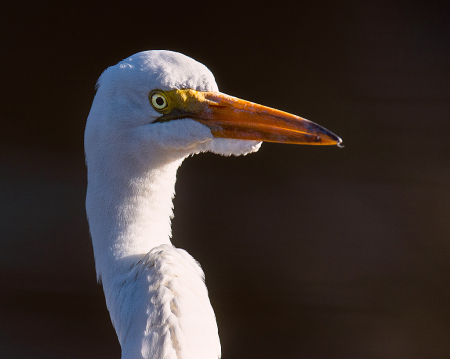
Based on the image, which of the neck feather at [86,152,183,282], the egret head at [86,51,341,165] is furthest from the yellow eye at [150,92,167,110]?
the neck feather at [86,152,183,282]

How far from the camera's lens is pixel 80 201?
224cm

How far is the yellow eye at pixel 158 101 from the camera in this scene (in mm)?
670

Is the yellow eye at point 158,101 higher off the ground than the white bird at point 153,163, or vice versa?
the yellow eye at point 158,101

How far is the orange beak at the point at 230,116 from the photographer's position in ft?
2.20

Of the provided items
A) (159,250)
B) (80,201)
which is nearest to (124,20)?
(80,201)

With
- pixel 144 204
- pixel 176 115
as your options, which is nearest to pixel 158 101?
pixel 176 115

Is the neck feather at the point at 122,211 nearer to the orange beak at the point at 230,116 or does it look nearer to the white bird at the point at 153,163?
the white bird at the point at 153,163

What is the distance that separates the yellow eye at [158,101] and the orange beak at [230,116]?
0.01 m

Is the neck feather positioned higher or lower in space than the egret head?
lower

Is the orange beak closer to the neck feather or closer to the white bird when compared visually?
the white bird

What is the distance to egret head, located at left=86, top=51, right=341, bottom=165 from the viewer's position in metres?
0.66

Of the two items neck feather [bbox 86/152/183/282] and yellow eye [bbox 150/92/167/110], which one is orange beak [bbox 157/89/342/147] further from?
neck feather [bbox 86/152/183/282]

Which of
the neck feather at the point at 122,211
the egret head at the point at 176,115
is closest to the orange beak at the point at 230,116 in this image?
the egret head at the point at 176,115

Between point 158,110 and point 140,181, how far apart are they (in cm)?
14
